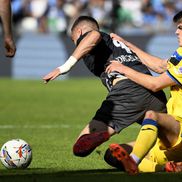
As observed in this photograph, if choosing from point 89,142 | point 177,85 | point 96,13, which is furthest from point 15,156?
point 96,13

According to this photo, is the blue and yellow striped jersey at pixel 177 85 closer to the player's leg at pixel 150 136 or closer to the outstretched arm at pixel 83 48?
the player's leg at pixel 150 136

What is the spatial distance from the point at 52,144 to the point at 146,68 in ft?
8.78

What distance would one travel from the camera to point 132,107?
797cm

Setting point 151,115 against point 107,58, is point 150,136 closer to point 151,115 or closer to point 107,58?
point 151,115

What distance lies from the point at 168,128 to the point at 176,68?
0.60 meters

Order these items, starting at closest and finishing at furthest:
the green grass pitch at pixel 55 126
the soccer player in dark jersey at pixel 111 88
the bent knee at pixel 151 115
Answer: the green grass pitch at pixel 55 126, the bent knee at pixel 151 115, the soccer player in dark jersey at pixel 111 88

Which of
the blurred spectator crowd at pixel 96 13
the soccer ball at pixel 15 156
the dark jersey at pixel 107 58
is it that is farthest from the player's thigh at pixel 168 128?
the blurred spectator crowd at pixel 96 13

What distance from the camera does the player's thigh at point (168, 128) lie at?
7.35 metres

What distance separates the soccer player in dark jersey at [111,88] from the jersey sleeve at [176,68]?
524 mm

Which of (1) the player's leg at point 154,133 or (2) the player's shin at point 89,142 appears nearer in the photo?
(1) the player's leg at point 154,133

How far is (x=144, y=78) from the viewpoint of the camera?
24.9 ft

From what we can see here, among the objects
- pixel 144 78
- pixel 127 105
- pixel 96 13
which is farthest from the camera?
pixel 96 13

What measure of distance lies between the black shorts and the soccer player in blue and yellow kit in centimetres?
24

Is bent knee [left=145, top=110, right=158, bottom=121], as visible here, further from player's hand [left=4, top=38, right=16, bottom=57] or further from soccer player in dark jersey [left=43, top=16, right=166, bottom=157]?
player's hand [left=4, top=38, right=16, bottom=57]
